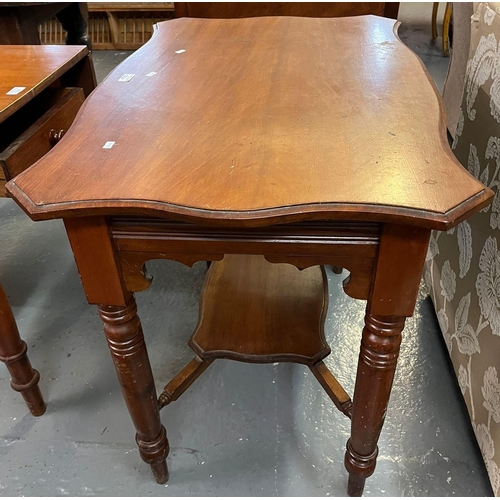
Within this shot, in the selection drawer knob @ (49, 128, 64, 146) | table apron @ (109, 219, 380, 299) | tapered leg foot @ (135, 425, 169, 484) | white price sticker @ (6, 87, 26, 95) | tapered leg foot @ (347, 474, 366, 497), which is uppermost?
white price sticker @ (6, 87, 26, 95)

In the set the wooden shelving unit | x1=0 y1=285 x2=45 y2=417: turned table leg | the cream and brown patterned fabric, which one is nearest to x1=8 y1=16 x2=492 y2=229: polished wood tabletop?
the cream and brown patterned fabric

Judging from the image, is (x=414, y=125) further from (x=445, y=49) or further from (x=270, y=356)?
(x=445, y=49)

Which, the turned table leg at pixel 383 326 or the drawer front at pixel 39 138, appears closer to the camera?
the turned table leg at pixel 383 326

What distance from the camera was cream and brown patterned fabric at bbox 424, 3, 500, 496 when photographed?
2.76 feet

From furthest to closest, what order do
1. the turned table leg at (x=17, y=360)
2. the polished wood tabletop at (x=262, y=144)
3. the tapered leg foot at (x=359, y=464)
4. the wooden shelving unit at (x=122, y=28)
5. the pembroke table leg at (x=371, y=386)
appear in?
the wooden shelving unit at (x=122, y=28)
the turned table leg at (x=17, y=360)
the tapered leg foot at (x=359, y=464)
the pembroke table leg at (x=371, y=386)
the polished wood tabletop at (x=262, y=144)

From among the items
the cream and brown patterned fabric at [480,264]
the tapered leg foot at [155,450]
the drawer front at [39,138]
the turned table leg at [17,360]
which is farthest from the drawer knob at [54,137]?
the cream and brown patterned fabric at [480,264]

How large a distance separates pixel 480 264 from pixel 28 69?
1.01 m

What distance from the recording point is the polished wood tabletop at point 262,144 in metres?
0.51

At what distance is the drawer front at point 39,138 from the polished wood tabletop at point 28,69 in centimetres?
6

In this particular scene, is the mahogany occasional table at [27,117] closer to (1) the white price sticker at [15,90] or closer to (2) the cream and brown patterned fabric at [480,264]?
(1) the white price sticker at [15,90]

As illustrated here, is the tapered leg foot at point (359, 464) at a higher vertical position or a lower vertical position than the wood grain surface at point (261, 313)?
lower

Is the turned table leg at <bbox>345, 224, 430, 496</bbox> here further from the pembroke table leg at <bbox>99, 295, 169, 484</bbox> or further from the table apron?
the pembroke table leg at <bbox>99, 295, 169, 484</bbox>

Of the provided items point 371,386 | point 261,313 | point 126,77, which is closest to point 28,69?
point 126,77

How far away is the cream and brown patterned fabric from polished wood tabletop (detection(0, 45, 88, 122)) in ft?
2.82
